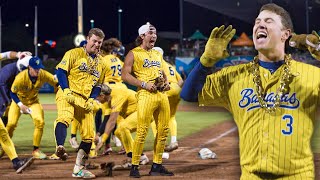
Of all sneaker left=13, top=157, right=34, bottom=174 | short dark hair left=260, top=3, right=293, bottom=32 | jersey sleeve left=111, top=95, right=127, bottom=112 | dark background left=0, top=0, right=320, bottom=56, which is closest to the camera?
short dark hair left=260, top=3, right=293, bottom=32

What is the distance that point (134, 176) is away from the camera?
27.9 ft

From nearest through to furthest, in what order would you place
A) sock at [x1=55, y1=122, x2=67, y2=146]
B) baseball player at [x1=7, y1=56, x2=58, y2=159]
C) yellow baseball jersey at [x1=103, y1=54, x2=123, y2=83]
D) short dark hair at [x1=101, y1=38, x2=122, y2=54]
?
sock at [x1=55, y1=122, x2=67, y2=146] < baseball player at [x1=7, y1=56, x2=58, y2=159] < short dark hair at [x1=101, y1=38, x2=122, y2=54] < yellow baseball jersey at [x1=103, y1=54, x2=123, y2=83]

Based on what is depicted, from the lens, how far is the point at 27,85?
10680mm

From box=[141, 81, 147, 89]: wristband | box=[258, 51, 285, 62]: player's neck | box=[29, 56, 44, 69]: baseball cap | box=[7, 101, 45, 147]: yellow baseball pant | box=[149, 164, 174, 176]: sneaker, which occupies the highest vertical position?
box=[258, 51, 285, 62]: player's neck

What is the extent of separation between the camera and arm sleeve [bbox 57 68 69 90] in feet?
28.4

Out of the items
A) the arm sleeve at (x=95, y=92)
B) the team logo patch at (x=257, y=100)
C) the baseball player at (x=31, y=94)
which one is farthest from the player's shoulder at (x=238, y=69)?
the baseball player at (x=31, y=94)

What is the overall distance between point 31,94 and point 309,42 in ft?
24.6

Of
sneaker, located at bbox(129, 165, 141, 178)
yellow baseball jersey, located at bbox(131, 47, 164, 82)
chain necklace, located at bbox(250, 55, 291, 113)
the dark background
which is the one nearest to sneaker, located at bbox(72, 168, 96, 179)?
sneaker, located at bbox(129, 165, 141, 178)

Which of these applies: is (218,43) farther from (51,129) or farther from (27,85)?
(51,129)

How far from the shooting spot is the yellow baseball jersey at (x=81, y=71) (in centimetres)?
900

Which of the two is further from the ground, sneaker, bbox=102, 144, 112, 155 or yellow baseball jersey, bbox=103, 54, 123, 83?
yellow baseball jersey, bbox=103, 54, 123, 83

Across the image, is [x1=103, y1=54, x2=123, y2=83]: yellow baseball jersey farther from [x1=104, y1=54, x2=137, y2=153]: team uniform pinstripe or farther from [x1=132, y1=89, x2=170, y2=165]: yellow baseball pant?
[x1=132, y1=89, x2=170, y2=165]: yellow baseball pant

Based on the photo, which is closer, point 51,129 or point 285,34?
point 285,34

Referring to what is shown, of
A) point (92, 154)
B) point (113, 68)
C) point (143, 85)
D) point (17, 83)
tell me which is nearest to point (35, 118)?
point (17, 83)
